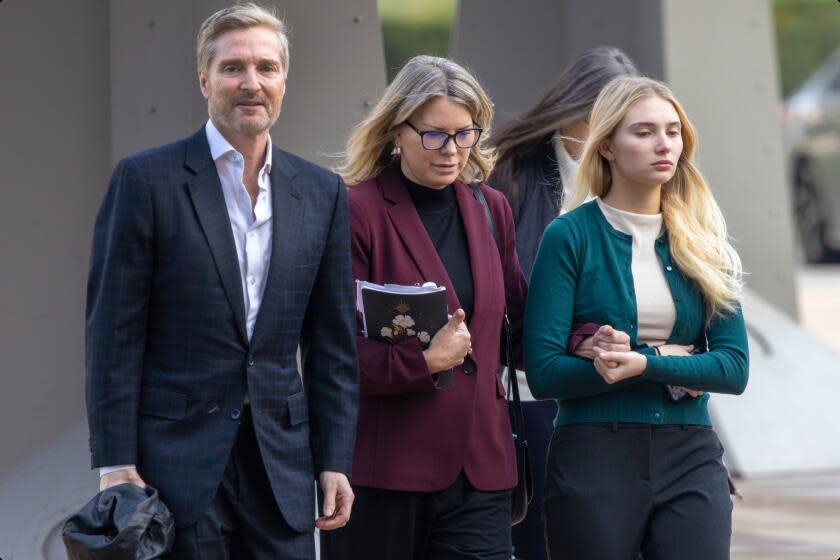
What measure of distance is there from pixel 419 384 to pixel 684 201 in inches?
37.0

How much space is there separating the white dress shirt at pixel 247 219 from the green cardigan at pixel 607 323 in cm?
86

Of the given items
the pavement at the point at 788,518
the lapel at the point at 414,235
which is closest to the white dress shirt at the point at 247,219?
the lapel at the point at 414,235

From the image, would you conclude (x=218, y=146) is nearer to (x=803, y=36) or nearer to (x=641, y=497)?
(x=641, y=497)

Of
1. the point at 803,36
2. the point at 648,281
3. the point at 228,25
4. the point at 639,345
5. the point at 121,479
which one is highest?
the point at 803,36

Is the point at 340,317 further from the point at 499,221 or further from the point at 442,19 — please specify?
the point at 442,19

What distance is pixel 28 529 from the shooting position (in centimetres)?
592

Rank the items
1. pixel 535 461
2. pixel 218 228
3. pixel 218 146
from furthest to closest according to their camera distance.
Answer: pixel 535 461
pixel 218 146
pixel 218 228

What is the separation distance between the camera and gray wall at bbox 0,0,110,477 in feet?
20.4

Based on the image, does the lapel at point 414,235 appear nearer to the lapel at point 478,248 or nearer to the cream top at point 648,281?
the lapel at point 478,248

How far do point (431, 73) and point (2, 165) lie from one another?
2.57m

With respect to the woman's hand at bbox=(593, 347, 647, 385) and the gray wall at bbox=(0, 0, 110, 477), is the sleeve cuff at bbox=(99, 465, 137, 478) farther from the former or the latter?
the gray wall at bbox=(0, 0, 110, 477)

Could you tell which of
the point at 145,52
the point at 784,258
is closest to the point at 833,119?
the point at 784,258

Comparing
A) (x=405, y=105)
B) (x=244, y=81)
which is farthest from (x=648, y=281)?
(x=244, y=81)

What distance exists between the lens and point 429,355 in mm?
4066
